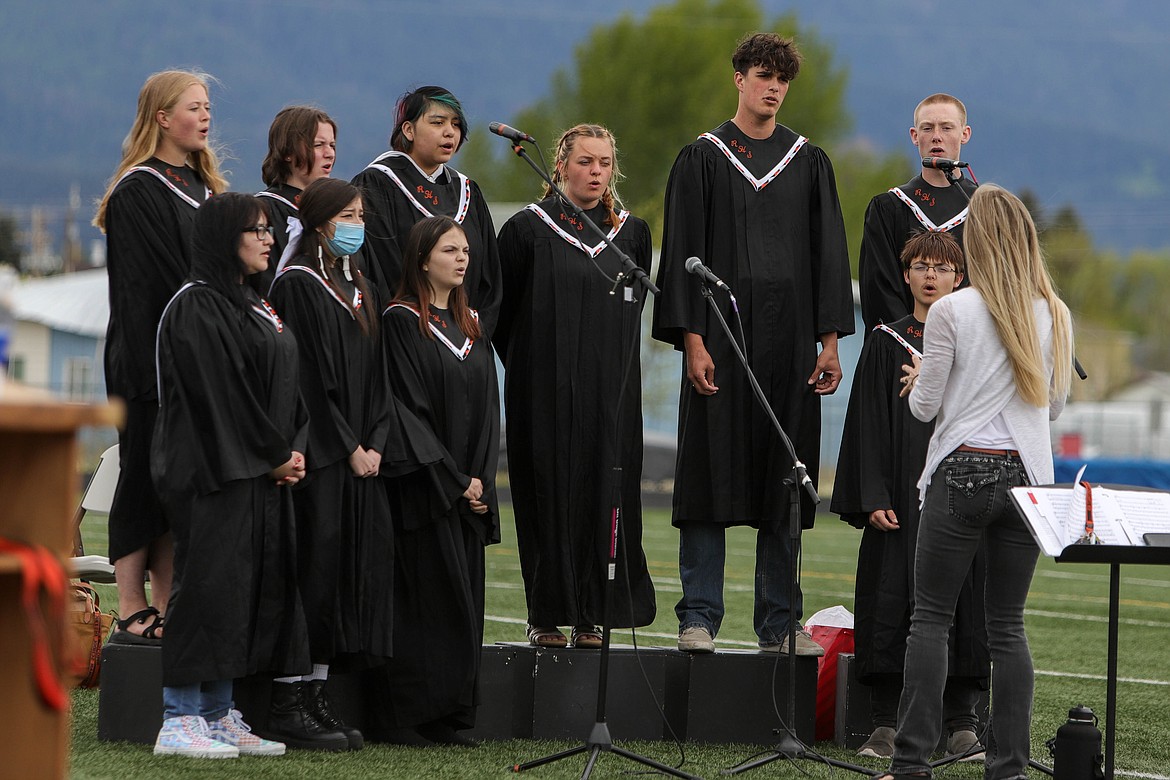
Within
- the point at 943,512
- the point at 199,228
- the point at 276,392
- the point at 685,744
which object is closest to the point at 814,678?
the point at 685,744

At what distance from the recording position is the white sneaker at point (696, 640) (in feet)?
19.9

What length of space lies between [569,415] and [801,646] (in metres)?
1.31

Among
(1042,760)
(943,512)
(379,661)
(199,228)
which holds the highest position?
(199,228)

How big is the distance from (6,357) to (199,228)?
2232 millimetres

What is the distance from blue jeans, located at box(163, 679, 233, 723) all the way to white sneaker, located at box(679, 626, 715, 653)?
1.81 metres

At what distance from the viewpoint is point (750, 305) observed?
20.5 feet

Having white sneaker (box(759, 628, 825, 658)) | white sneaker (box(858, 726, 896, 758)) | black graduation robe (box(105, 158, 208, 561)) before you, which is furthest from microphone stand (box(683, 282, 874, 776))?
black graduation robe (box(105, 158, 208, 561))

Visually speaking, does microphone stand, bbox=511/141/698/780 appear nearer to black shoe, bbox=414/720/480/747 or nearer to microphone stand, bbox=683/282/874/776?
microphone stand, bbox=683/282/874/776

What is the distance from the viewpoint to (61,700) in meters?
3.07

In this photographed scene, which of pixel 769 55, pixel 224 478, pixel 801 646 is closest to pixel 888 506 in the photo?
pixel 801 646

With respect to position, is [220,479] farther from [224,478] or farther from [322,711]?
[322,711]

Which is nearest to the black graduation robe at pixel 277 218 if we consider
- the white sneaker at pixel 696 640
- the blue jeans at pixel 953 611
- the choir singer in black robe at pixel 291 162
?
the choir singer in black robe at pixel 291 162

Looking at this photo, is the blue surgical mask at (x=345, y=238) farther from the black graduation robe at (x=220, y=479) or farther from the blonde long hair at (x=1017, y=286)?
the blonde long hair at (x=1017, y=286)

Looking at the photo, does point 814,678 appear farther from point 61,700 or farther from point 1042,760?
point 61,700
